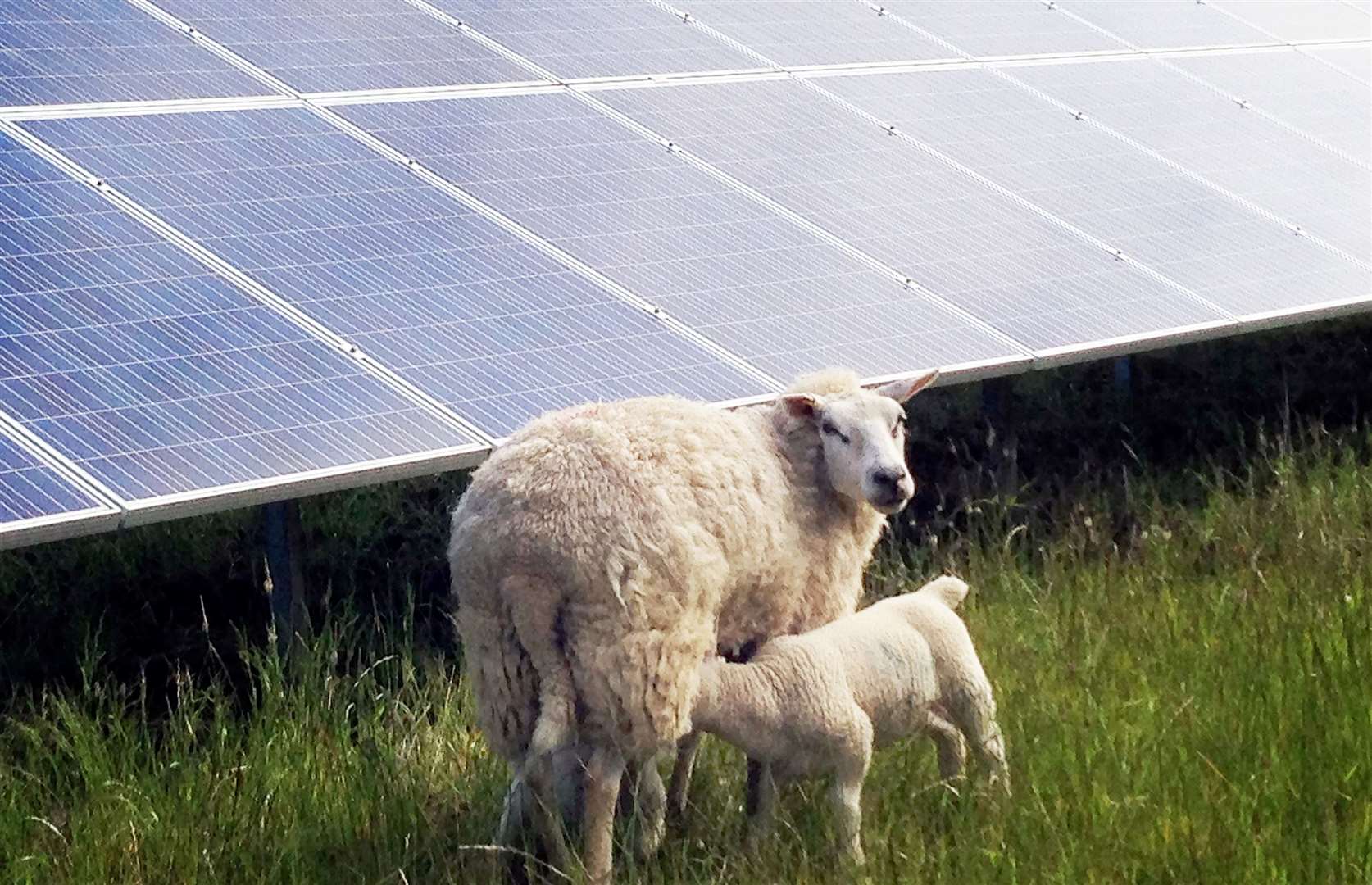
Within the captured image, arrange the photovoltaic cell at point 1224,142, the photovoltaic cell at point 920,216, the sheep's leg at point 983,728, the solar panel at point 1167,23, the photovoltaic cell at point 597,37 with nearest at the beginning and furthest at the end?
the sheep's leg at point 983,728 → the photovoltaic cell at point 920,216 → the photovoltaic cell at point 597,37 → the photovoltaic cell at point 1224,142 → the solar panel at point 1167,23

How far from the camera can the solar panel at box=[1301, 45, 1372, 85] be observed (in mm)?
15383

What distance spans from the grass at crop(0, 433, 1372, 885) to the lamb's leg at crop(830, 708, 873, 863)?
0.07 meters

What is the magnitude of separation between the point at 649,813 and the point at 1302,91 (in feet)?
33.1

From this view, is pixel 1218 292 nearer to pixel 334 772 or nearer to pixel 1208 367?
pixel 1208 367

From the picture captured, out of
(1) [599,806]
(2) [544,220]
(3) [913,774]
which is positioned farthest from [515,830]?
(2) [544,220]

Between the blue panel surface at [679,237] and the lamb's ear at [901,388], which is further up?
the lamb's ear at [901,388]

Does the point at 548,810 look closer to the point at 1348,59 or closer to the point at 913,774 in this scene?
the point at 913,774

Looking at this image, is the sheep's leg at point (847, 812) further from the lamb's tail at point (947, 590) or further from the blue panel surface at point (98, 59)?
the blue panel surface at point (98, 59)

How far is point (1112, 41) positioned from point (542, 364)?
7.66 meters

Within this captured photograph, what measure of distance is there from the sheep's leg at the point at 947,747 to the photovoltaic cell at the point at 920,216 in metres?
2.96

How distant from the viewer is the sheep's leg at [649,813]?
593cm

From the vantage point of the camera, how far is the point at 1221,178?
40.0 ft

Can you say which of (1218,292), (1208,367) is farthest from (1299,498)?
(1208,367)

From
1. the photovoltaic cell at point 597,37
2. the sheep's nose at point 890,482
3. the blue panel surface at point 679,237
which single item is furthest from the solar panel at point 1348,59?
the sheep's nose at point 890,482
